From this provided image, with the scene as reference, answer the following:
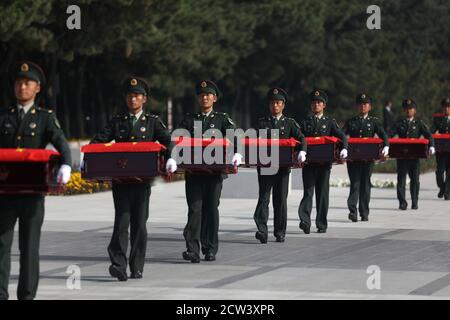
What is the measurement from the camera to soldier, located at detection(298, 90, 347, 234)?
1967cm

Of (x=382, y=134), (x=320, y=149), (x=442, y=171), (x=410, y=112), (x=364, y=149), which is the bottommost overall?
(x=442, y=171)

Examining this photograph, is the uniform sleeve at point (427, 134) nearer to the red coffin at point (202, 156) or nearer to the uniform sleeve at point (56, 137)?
the red coffin at point (202, 156)

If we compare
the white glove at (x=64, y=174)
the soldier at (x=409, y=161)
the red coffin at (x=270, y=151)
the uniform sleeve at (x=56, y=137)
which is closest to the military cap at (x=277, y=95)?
the red coffin at (x=270, y=151)

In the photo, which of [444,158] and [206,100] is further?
[444,158]

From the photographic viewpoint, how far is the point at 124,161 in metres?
13.6

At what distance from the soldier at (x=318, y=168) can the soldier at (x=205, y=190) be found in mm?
3934

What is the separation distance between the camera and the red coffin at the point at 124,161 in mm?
13625

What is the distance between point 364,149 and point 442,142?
5.37 metres

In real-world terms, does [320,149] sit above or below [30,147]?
Answer: below

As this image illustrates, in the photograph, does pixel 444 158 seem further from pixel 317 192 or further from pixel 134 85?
pixel 134 85

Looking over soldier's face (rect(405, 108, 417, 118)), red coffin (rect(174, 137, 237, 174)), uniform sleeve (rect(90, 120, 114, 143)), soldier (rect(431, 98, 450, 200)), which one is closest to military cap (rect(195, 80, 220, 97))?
red coffin (rect(174, 137, 237, 174))

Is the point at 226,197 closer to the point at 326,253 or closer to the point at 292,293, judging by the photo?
the point at 326,253

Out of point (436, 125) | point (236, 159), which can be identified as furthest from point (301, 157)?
point (436, 125)

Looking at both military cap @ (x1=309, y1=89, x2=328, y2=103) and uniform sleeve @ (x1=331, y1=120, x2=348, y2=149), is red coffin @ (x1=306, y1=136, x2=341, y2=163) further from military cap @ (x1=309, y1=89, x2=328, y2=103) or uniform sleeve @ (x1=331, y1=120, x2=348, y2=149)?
military cap @ (x1=309, y1=89, x2=328, y2=103)
